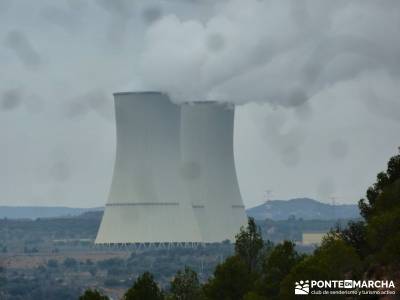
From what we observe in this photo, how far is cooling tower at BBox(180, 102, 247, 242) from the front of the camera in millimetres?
62875

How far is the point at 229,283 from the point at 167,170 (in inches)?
1240

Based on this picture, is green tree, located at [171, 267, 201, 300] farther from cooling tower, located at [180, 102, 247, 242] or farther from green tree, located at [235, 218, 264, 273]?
cooling tower, located at [180, 102, 247, 242]

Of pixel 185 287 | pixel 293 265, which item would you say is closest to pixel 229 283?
pixel 293 265

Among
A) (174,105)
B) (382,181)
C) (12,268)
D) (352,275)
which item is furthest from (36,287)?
(352,275)

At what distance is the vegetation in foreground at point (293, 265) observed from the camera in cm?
2639

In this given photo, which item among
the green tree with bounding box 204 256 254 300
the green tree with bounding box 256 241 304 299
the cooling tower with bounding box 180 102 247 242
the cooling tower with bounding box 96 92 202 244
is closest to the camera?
the green tree with bounding box 256 241 304 299

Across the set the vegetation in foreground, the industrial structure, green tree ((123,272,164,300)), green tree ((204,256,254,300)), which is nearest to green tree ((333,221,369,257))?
the vegetation in foreground

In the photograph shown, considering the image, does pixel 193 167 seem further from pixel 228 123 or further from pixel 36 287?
pixel 36 287

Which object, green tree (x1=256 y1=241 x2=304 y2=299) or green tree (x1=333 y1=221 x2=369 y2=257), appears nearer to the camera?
green tree (x1=256 y1=241 x2=304 y2=299)

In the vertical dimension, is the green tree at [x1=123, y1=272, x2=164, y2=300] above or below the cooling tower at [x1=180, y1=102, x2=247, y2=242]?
below

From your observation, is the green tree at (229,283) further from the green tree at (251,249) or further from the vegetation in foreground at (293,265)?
the green tree at (251,249)

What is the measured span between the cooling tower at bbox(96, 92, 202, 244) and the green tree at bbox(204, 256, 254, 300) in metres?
28.4

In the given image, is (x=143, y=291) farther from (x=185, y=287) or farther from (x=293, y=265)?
(x=293, y=265)

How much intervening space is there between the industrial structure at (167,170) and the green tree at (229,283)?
28.4 meters
